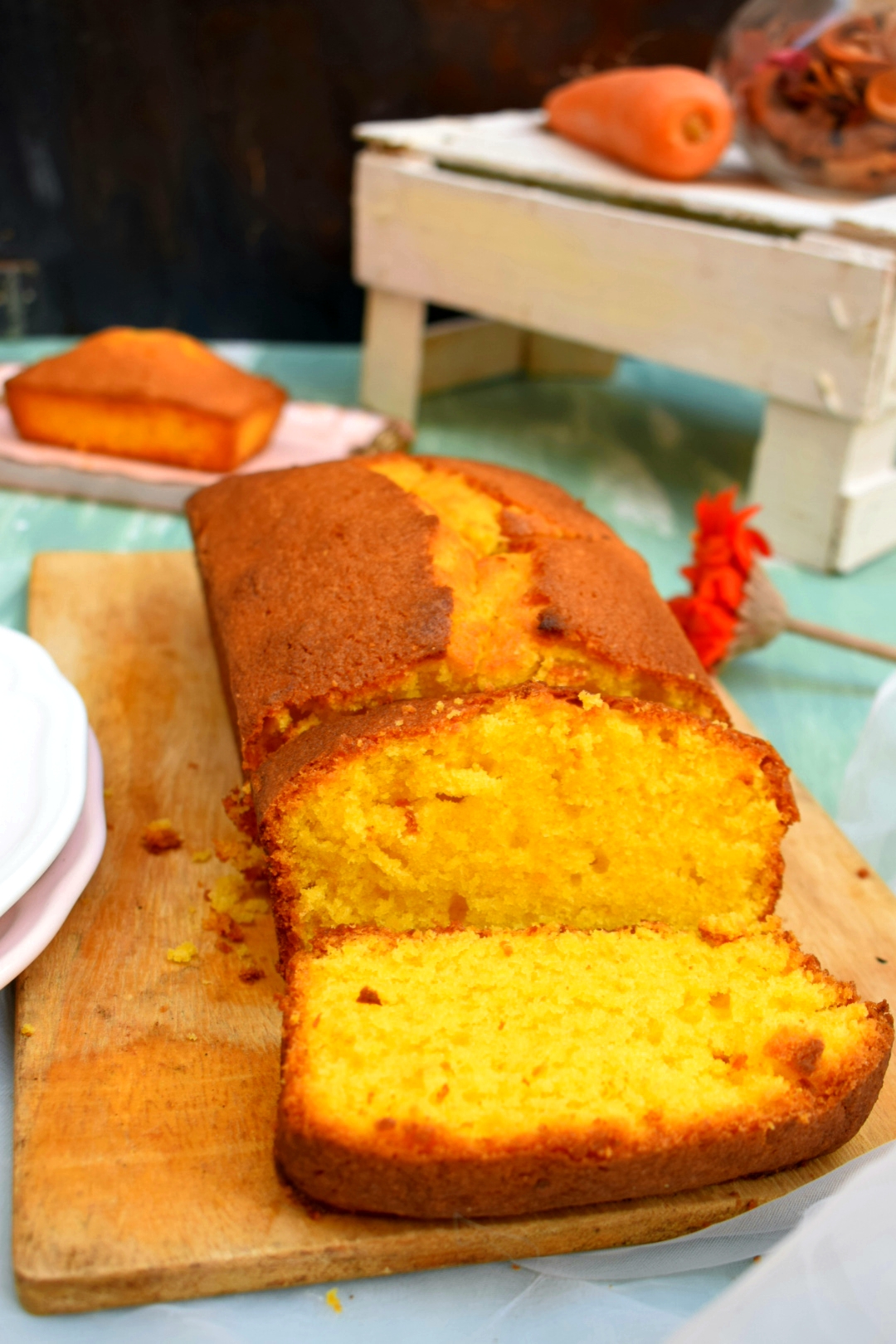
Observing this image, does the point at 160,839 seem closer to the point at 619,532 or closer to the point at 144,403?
the point at 144,403

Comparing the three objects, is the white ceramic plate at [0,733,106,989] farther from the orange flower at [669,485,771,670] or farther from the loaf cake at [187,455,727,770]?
the orange flower at [669,485,771,670]

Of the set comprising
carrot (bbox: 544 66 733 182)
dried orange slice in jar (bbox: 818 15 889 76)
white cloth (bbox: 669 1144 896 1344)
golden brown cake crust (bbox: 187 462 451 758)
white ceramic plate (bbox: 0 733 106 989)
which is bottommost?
white ceramic plate (bbox: 0 733 106 989)

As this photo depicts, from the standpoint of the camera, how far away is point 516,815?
59.1 inches

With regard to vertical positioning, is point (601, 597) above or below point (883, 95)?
below

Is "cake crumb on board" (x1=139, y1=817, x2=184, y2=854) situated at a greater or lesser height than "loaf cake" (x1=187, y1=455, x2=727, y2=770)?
lesser

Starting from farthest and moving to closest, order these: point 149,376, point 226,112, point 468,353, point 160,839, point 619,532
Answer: point 468,353 < point 226,112 < point 619,532 < point 149,376 < point 160,839

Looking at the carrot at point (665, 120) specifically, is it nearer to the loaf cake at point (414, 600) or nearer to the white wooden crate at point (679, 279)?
the white wooden crate at point (679, 279)

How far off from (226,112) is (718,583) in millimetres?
2512

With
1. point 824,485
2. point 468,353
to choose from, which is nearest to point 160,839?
point 824,485

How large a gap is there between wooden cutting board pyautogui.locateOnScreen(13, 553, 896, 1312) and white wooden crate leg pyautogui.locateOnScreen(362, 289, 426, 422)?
183 centimetres

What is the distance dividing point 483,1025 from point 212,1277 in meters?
0.36

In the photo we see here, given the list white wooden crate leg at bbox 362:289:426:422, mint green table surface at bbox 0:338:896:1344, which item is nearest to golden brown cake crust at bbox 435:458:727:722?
mint green table surface at bbox 0:338:896:1344

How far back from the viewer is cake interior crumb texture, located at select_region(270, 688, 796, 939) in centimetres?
146

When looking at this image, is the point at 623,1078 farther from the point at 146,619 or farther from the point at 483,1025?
the point at 146,619
